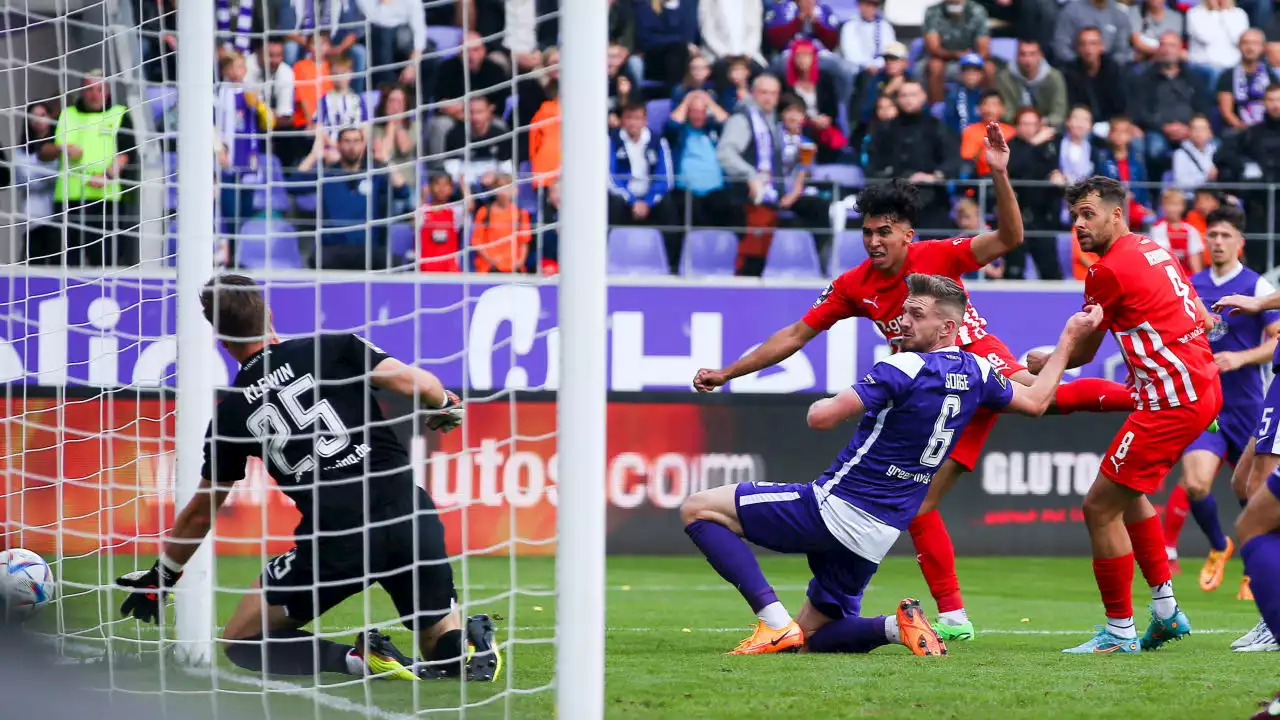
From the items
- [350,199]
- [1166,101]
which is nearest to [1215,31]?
[1166,101]

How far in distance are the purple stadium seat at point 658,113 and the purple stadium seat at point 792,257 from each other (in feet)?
4.54

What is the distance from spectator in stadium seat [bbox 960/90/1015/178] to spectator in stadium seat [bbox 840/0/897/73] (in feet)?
3.50

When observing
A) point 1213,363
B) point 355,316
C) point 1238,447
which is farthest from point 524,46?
point 1238,447

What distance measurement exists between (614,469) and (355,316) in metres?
Result: 2.17

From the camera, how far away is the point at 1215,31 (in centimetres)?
1446

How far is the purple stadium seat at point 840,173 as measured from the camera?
42.5ft

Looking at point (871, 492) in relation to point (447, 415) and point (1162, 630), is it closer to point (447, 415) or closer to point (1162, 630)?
point (1162, 630)

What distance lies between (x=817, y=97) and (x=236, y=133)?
6349 mm

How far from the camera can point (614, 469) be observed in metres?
11.5

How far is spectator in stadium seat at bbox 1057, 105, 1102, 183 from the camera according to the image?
42.9 feet

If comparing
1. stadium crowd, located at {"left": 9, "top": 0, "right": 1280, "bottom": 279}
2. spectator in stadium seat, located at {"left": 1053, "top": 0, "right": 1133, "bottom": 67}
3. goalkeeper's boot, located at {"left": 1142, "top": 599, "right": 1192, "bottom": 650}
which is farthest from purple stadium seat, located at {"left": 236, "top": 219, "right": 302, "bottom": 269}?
spectator in stadium seat, located at {"left": 1053, "top": 0, "right": 1133, "bottom": 67}

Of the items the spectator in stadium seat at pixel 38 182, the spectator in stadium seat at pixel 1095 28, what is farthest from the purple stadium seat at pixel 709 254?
the spectator in stadium seat at pixel 38 182

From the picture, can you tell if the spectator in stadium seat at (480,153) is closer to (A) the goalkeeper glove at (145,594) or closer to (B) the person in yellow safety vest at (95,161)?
(B) the person in yellow safety vest at (95,161)

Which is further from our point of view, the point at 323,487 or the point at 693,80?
the point at 693,80
